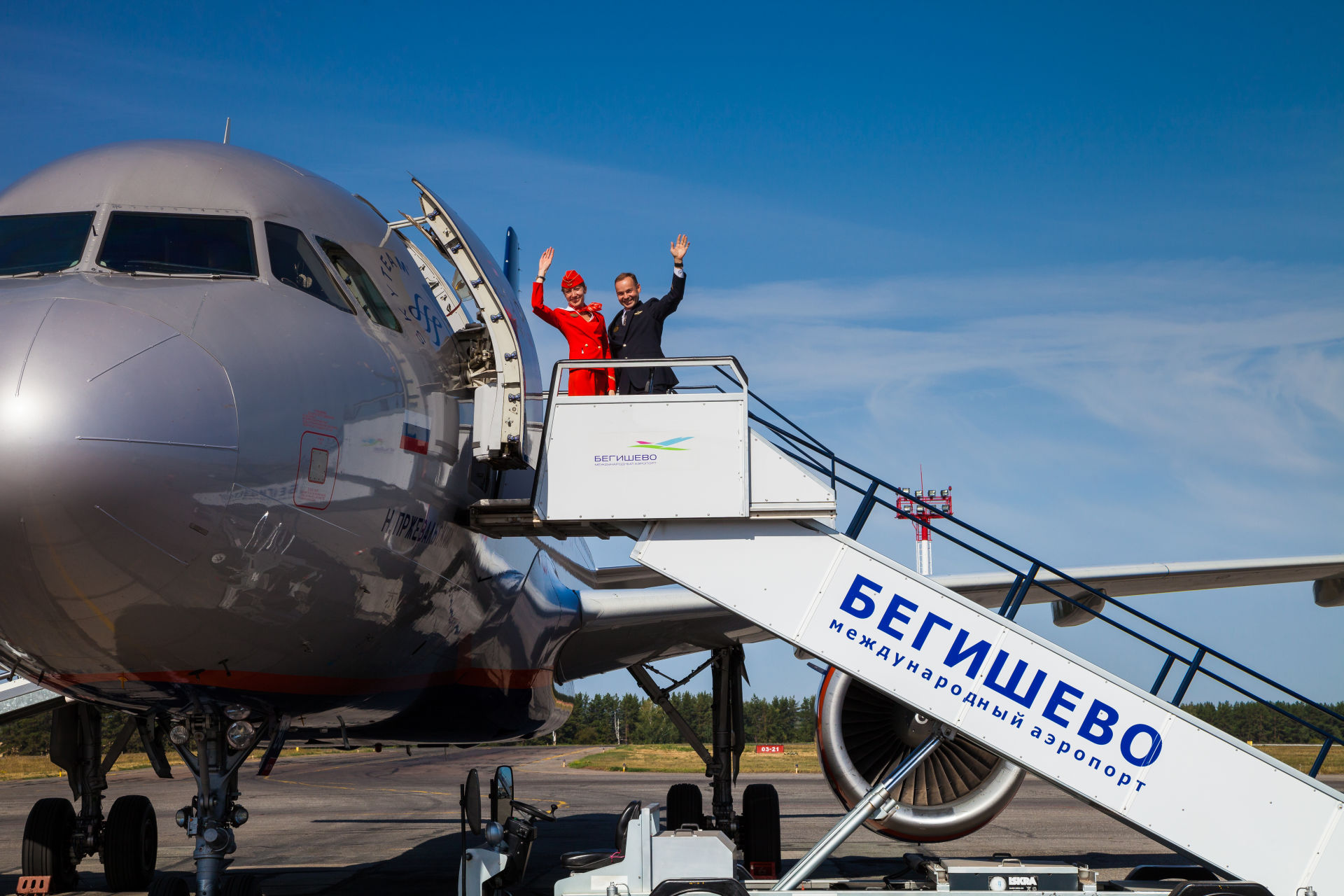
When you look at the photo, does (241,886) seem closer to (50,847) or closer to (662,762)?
(50,847)

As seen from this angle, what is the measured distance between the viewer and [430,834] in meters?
16.2

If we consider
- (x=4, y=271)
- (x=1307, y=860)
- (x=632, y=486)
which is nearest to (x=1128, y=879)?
(x=1307, y=860)

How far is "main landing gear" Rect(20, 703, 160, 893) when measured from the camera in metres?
10.1

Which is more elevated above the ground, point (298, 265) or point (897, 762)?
point (298, 265)

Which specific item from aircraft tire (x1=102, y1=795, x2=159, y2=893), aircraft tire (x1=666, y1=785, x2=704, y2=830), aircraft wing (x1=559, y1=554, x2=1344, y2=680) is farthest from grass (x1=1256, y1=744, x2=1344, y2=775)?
aircraft tire (x1=102, y1=795, x2=159, y2=893)

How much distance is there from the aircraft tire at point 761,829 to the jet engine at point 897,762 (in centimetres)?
263

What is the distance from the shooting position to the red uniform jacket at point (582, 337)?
733cm

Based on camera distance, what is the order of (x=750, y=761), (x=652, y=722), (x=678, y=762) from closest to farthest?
(x=678, y=762), (x=750, y=761), (x=652, y=722)

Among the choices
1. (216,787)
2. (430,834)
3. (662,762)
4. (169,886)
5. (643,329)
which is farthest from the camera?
(662,762)

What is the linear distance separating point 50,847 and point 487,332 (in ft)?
23.1

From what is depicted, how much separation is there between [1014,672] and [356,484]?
3.79 m

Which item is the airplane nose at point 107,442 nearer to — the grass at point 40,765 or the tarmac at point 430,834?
the tarmac at point 430,834

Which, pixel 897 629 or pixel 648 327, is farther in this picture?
pixel 648 327

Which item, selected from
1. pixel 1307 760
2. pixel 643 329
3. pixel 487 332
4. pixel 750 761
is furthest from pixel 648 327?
pixel 750 761
